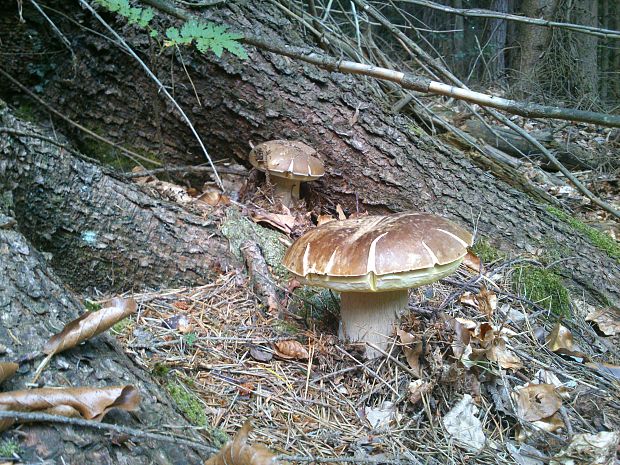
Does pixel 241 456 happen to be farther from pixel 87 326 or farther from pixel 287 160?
pixel 287 160

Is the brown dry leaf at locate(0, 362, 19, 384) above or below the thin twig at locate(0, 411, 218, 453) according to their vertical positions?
above

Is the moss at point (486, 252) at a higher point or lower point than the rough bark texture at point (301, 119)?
lower

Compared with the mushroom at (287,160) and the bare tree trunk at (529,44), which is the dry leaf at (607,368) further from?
the bare tree trunk at (529,44)

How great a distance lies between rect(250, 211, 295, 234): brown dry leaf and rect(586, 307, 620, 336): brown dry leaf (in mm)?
1938

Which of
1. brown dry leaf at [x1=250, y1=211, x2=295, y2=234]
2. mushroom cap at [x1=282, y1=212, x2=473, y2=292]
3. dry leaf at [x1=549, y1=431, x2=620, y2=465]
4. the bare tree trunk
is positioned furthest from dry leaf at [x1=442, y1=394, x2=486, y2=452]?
the bare tree trunk

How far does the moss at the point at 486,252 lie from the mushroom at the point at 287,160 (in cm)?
118

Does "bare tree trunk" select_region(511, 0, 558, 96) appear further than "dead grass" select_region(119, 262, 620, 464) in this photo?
Yes

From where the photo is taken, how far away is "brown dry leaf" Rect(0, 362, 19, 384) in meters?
1.26

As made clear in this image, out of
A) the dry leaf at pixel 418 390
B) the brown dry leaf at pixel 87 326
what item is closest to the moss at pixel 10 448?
the brown dry leaf at pixel 87 326

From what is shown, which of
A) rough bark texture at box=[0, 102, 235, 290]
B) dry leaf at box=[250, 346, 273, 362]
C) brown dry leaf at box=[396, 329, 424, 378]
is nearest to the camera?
brown dry leaf at box=[396, 329, 424, 378]

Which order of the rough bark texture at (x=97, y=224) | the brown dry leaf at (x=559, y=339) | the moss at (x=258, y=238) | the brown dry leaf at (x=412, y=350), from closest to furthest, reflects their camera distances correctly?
the brown dry leaf at (x=412, y=350) < the rough bark texture at (x=97, y=224) < the brown dry leaf at (x=559, y=339) < the moss at (x=258, y=238)

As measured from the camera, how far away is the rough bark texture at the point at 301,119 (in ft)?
11.2

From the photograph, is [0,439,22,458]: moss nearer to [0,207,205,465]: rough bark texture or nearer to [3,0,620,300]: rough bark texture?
[0,207,205,465]: rough bark texture

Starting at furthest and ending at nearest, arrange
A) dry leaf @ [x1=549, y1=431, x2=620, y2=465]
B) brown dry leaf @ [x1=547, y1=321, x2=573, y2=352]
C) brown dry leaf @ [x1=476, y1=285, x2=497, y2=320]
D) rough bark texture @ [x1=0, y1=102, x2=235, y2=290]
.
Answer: brown dry leaf @ [x1=476, y1=285, x2=497, y2=320] < brown dry leaf @ [x1=547, y1=321, x2=573, y2=352] < rough bark texture @ [x1=0, y1=102, x2=235, y2=290] < dry leaf @ [x1=549, y1=431, x2=620, y2=465]
